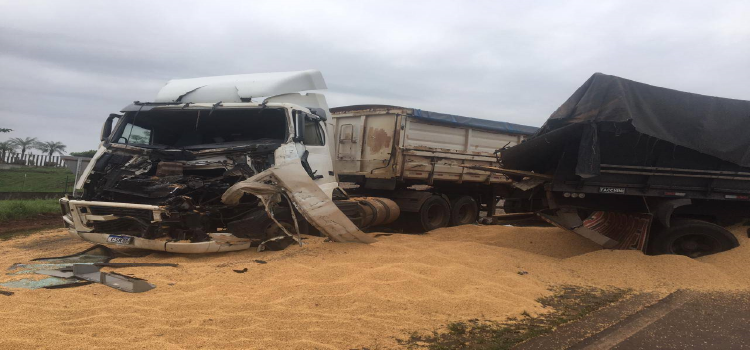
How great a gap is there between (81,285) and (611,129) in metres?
6.77

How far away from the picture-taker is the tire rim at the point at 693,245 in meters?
7.66

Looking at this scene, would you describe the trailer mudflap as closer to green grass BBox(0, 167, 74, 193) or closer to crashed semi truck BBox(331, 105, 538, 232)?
crashed semi truck BBox(331, 105, 538, 232)

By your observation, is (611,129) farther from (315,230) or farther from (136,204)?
(136,204)

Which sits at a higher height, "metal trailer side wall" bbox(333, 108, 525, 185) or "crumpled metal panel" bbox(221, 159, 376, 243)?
"metal trailer side wall" bbox(333, 108, 525, 185)

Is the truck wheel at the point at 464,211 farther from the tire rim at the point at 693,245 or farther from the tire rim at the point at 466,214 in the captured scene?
→ the tire rim at the point at 693,245

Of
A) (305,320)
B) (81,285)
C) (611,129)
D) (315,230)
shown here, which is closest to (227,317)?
(305,320)

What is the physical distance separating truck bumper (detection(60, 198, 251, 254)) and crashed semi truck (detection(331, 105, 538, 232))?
4205 millimetres

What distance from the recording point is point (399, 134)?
1054cm

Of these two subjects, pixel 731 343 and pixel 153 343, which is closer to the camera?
pixel 153 343

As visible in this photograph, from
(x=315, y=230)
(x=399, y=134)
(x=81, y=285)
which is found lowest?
(x=81, y=285)

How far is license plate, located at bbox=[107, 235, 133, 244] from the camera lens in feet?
20.1

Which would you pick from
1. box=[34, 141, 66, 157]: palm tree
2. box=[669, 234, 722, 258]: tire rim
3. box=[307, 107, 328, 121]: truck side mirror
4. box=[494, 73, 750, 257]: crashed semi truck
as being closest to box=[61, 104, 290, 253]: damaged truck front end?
box=[307, 107, 328, 121]: truck side mirror

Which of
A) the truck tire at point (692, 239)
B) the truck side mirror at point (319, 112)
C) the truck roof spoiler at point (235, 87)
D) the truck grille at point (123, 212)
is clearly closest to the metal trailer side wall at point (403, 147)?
the truck side mirror at point (319, 112)

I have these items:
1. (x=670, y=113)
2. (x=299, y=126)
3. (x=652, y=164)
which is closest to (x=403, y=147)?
(x=299, y=126)
